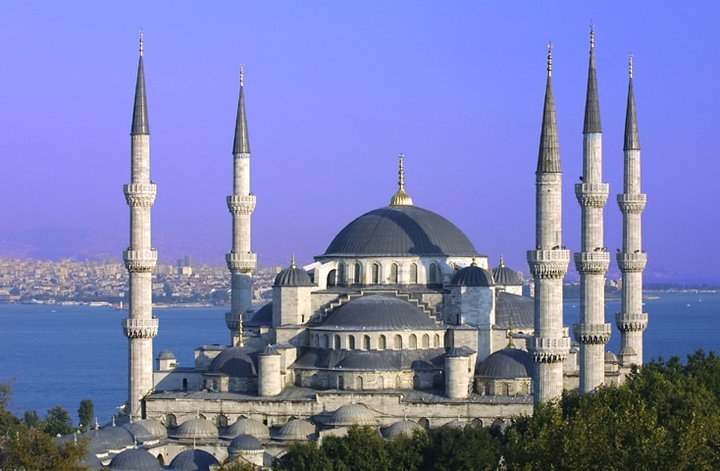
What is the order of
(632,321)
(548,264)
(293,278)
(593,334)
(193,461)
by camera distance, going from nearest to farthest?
(193,461) → (548,264) → (593,334) → (293,278) → (632,321)

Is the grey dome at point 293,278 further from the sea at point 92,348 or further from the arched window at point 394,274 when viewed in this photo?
the sea at point 92,348

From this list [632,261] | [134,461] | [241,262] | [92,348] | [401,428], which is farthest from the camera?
[92,348]

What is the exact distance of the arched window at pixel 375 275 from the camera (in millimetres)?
40281

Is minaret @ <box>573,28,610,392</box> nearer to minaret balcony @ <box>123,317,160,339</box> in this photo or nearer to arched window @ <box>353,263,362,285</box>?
arched window @ <box>353,263,362,285</box>

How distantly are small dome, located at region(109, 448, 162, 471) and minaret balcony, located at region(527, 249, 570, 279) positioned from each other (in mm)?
8954

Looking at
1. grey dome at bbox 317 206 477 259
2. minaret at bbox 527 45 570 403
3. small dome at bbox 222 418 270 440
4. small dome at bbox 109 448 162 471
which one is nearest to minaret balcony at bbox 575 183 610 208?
minaret at bbox 527 45 570 403

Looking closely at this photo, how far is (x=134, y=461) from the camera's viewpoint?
3134cm

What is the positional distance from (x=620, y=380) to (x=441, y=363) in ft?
14.5

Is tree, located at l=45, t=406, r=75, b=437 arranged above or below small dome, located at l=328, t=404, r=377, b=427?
below

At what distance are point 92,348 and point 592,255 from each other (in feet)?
265

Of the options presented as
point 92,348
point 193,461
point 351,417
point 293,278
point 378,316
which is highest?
point 293,278

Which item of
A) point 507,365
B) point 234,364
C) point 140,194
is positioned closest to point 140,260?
point 140,194

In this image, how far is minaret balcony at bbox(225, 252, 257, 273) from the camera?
42.4 meters

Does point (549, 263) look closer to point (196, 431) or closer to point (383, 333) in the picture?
point (383, 333)
